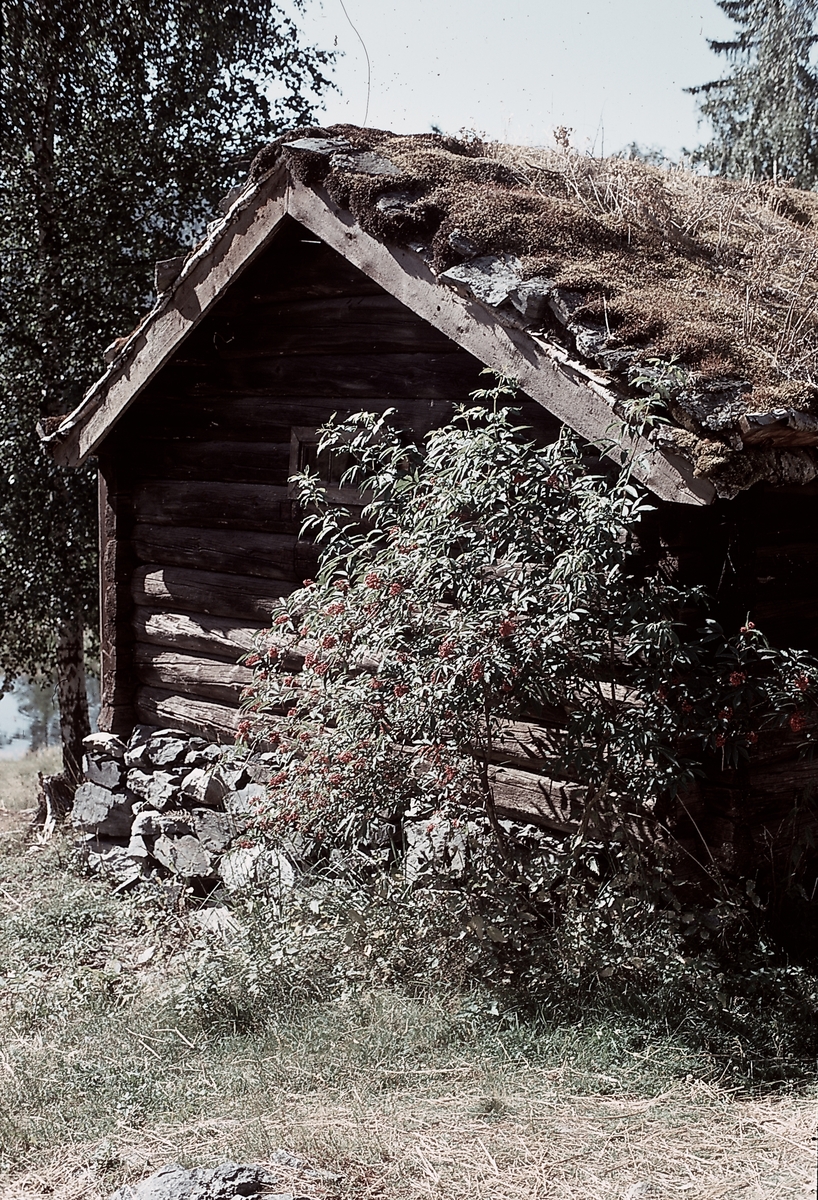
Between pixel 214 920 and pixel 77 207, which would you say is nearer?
pixel 214 920

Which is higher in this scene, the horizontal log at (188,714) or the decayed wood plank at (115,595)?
the decayed wood plank at (115,595)

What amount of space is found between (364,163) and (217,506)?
2.41m

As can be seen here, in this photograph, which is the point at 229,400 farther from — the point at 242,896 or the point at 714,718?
the point at 714,718

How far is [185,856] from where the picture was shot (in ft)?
21.7

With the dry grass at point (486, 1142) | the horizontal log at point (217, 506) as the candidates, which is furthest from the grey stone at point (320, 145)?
the dry grass at point (486, 1142)

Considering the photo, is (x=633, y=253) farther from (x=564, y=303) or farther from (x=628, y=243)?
(x=564, y=303)

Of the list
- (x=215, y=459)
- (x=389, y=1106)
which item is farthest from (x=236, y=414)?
(x=389, y=1106)

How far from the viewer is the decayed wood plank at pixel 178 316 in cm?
559

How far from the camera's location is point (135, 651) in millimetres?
7477

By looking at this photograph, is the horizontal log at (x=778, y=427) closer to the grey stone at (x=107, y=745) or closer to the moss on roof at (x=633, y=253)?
the moss on roof at (x=633, y=253)

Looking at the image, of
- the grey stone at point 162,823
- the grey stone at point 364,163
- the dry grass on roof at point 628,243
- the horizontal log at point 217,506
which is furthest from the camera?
the grey stone at point 162,823

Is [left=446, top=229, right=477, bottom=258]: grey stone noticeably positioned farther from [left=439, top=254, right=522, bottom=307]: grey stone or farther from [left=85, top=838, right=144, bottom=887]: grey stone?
[left=85, top=838, right=144, bottom=887]: grey stone

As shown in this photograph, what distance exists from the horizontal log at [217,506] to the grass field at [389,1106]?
2.53 m

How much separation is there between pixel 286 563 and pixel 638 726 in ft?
9.28
